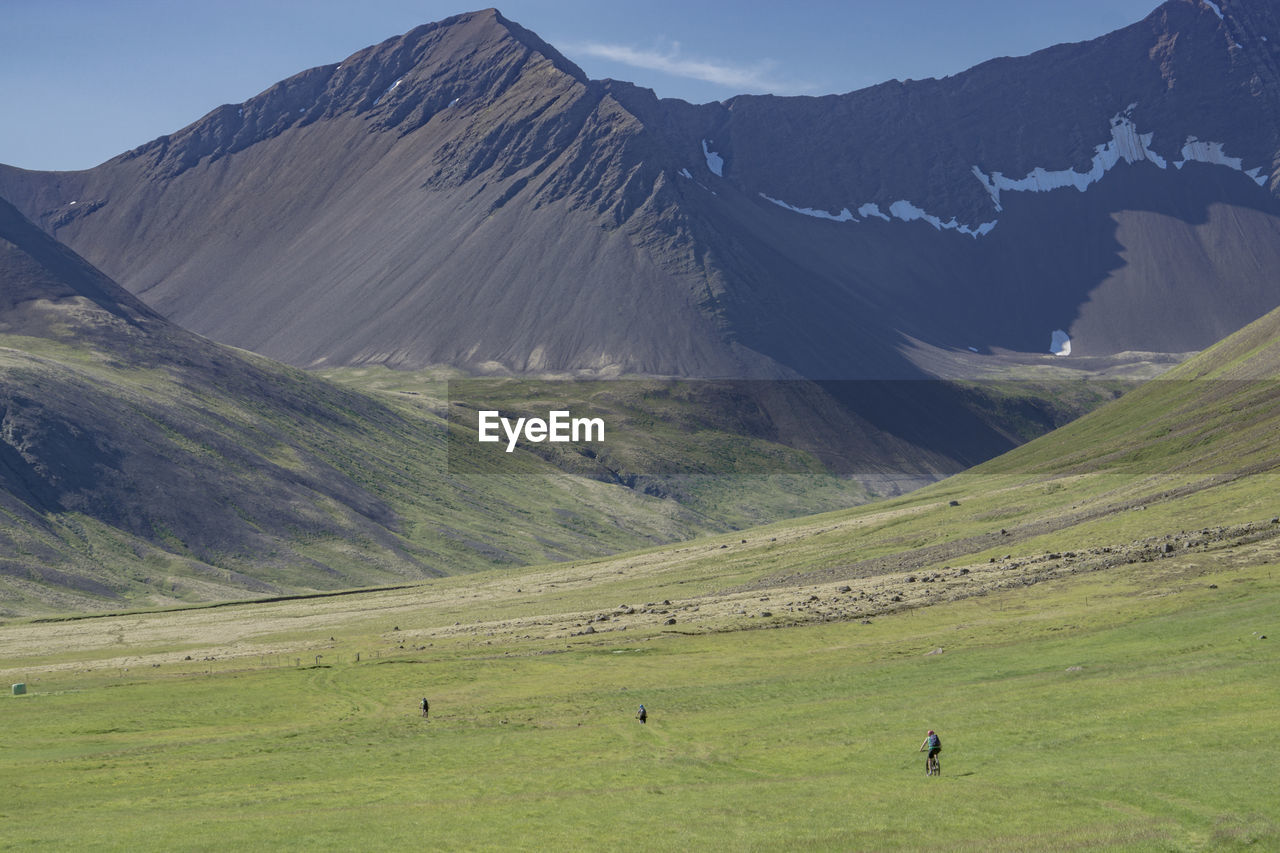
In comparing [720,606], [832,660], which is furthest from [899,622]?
[720,606]

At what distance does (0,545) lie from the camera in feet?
572

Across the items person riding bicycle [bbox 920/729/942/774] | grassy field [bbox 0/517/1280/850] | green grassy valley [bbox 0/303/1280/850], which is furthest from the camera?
person riding bicycle [bbox 920/729/942/774]

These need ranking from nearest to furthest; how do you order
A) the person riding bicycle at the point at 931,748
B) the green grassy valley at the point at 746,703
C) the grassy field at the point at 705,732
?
the grassy field at the point at 705,732 → the green grassy valley at the point at 746,703 → the person riding bicycle at the point at 931,748

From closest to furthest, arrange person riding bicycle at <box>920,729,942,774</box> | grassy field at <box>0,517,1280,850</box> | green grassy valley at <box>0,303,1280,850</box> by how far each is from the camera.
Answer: grassy field at <box>0,517,1280,850</box> < green grassy valley at <box>0,303,1280,850</box> < person riding bicycle at <box>920,729,942,774</box>

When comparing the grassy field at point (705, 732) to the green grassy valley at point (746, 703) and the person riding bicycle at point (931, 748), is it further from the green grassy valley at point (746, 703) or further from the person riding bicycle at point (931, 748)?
the person riding bicycle at point (931, 748)

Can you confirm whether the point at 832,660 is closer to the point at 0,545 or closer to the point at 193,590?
the point at 193,590

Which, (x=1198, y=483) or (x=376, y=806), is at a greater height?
(x=1198, y=483)

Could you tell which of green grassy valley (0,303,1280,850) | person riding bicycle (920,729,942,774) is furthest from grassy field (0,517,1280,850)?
person riding bicycle (920,729,942,774)

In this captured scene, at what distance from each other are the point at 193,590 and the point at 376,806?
5400 inches

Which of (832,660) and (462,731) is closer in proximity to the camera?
(462,731)

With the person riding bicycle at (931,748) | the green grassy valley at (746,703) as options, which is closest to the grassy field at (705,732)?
the green grassy valley at (746,703)

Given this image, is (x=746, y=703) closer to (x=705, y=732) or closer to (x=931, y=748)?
(x=705, y=732)

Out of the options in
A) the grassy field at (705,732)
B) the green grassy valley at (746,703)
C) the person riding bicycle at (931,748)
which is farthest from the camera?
the person riding bicycle at (931,748)

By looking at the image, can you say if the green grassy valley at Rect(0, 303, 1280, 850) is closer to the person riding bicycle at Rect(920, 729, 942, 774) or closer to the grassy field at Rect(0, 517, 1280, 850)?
the grassy field at Rect(0, 517, 1280, 850)
